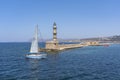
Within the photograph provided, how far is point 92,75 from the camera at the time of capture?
3859 centimetres

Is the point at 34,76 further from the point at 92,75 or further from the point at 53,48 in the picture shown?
the point at 53,48

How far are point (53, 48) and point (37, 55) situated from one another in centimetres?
3659

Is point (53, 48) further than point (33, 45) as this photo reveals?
Yes

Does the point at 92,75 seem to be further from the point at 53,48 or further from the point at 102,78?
the point at 53,48

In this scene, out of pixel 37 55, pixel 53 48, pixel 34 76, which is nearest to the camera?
pixel 34 76

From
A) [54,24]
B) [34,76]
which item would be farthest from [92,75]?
[54,24]

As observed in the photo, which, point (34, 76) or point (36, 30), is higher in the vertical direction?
point (36, 30)

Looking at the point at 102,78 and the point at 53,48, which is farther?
the point at 53,48

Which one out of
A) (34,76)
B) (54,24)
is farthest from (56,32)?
(34,76)

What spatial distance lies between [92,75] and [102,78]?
279 centimetres

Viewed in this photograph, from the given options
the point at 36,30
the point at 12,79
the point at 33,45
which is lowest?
the point at 12,79

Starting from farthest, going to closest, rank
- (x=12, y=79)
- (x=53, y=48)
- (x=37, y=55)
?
(x=53, y=48) < (x=37, y=55) < (x=12, y=79)

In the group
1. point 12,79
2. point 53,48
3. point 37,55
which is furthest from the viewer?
point 53,48

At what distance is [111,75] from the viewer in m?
38.7
